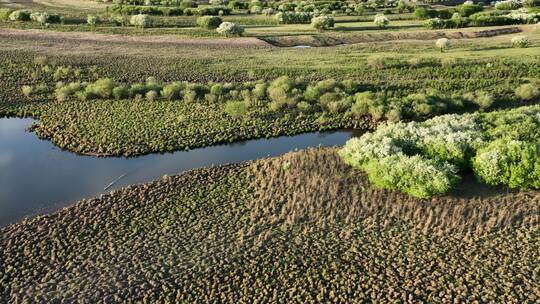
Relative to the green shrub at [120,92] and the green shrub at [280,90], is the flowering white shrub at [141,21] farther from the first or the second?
the green shrub at [280,90]

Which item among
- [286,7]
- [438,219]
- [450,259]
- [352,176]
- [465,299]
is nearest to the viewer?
[465,299]

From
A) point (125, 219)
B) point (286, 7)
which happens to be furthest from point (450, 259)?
point (286, 7)

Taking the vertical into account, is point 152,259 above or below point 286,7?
below

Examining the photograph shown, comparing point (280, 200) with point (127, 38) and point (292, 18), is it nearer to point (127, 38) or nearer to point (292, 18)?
point (127, 38)

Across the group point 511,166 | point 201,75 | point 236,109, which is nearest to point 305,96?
point 236,109

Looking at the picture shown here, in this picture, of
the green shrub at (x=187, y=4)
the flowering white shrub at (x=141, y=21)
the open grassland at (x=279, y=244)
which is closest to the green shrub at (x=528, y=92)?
the open grassland at (x=279, y=244)

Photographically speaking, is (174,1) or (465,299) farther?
(174,1)

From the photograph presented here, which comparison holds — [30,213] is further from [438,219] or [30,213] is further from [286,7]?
Result: [286,7]

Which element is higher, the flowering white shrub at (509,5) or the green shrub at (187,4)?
the green shrub at (187,4)
